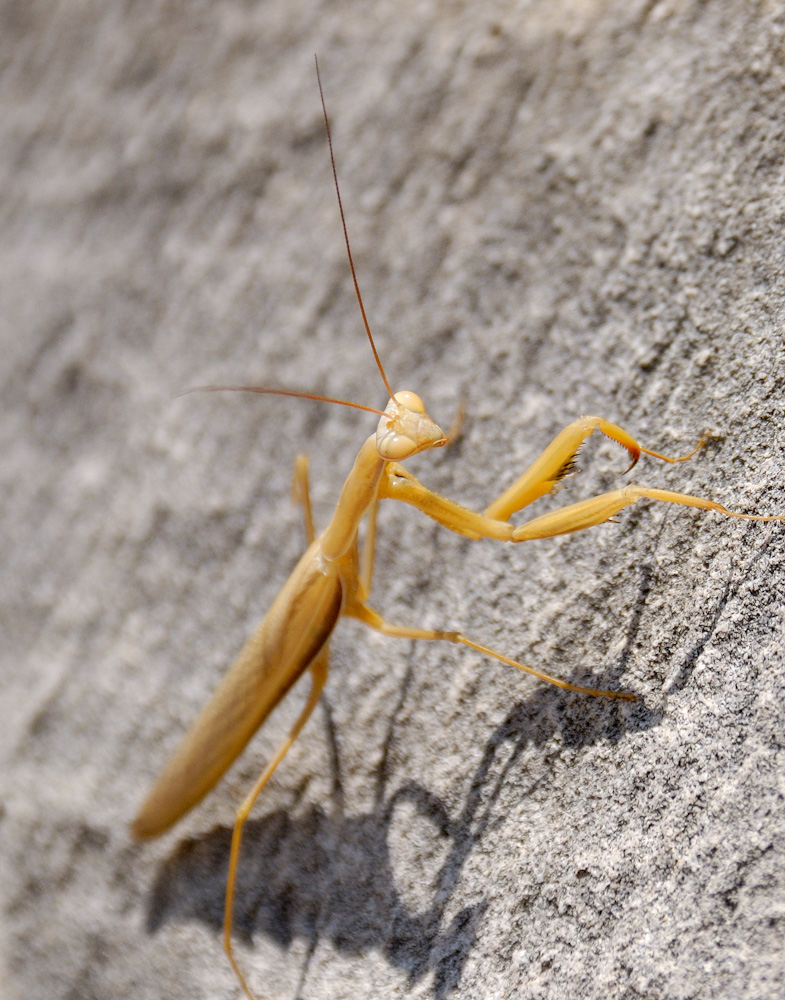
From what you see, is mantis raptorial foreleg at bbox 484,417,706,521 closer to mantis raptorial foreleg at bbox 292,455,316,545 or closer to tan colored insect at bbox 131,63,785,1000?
tan colored insect at bbox 131,63,785,1000

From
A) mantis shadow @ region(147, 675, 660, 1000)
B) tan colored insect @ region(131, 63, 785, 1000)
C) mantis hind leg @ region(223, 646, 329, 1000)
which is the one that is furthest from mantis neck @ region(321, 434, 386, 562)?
mantis shadow @ region(147, 675, 660, 1000)

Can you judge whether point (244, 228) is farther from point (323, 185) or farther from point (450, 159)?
point (450, 159)

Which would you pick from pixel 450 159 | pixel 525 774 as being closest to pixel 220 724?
pixel 525 774

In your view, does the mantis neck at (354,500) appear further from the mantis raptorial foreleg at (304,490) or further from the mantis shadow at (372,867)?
the mantis shadow at (372,867)

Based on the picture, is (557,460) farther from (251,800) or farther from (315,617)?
(251,800)

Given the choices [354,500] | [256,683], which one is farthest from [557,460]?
[256,683]
